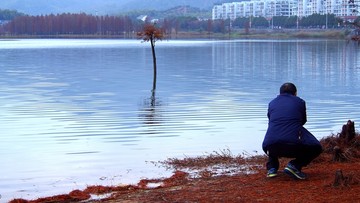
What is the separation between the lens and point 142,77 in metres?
42.7

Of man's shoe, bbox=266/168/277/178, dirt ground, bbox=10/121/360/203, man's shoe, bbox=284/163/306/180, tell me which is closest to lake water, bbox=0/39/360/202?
dirt ground, bbox=10/121/360/203

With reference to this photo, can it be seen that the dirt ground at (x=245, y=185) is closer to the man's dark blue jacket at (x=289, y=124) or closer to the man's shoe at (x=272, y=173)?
the man's shoe at (x=272, y=173)

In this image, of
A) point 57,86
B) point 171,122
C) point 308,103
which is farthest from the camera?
point 57,86

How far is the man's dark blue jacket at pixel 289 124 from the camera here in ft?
32.6

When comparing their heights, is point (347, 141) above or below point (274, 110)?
below

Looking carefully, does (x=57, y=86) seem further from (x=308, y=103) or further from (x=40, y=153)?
(x=40, y=153)

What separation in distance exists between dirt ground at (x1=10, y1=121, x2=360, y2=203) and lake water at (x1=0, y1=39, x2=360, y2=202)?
1.07 metres

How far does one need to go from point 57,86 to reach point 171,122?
15374mm

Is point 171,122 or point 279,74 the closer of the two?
point 171,122

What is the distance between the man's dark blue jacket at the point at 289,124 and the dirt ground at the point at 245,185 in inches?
24.0

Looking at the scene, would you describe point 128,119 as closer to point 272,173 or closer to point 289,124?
point 272,173

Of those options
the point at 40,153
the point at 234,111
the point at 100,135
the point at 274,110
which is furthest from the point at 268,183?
the point at 234,111

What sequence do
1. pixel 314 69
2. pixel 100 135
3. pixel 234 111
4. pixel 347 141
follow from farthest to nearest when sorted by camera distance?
1. pixel 314 69
2. pixel 234 111
3. pixel 100 135
4. pixel 347 141

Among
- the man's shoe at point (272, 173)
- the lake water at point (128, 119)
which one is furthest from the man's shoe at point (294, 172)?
the lake water at point (128, 119)
